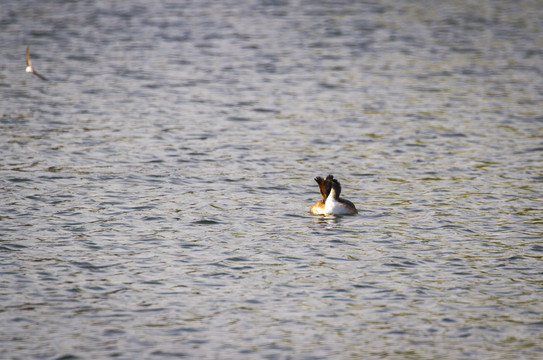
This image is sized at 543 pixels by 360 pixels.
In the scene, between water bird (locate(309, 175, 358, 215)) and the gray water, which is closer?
the gray water

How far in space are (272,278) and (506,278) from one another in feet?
13.6

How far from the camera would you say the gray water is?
1204 centimetres

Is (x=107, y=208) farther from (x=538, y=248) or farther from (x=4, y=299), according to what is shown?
(x=538, y=248)

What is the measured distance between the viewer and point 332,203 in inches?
670

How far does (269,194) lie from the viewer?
1881 cm

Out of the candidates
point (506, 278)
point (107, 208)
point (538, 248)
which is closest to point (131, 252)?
point (107, 208)

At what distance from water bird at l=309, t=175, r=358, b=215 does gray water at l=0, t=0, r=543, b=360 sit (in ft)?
0.89

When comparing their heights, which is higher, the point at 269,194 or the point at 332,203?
the point at 332,203

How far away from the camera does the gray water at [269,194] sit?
1204cm

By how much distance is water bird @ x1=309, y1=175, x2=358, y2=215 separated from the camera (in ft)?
55.9

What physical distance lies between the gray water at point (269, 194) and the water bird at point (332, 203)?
272 millimetres

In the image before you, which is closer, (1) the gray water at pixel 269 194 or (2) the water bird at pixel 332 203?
(1) the gray water at pixel 269 194

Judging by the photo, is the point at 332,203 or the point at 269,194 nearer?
the point at 332,203

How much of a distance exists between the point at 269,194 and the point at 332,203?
7.42ft
